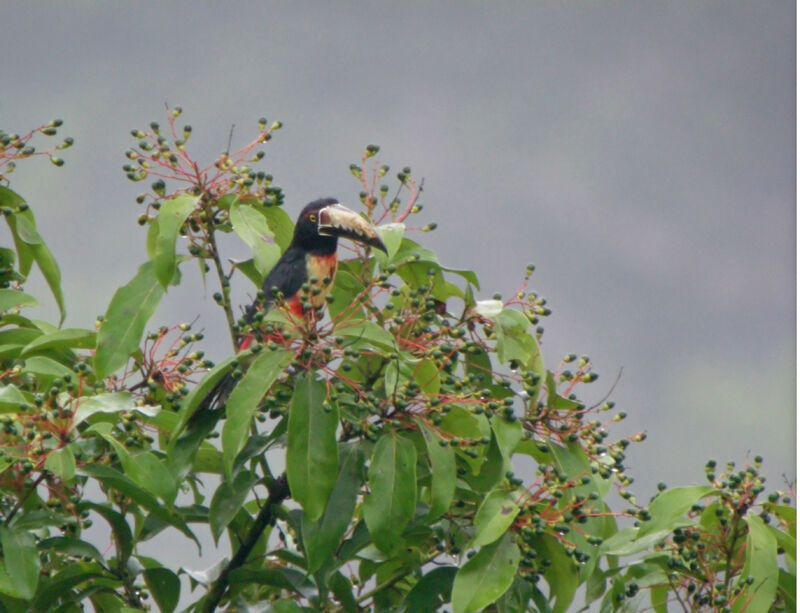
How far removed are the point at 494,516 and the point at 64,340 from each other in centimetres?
96

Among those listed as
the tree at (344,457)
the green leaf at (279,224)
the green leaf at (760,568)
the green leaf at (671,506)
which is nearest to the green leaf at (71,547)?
the tree at (344,457)

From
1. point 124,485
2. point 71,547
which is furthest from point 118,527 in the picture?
point 124,485

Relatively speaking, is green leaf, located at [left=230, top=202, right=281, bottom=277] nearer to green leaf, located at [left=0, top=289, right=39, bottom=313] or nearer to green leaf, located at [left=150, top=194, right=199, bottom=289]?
green leaf, located at [left=150, top=194, right=199, bottom=289]

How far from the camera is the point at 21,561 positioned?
2.42 meters

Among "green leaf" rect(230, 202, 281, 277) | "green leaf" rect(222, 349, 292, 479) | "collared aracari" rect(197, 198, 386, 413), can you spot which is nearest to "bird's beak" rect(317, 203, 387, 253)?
"collared aracari" rect(197, 198, 386, 413)

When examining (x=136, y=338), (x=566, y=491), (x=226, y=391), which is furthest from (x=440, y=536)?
(x=136, y=338)

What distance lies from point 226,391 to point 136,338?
228 mm

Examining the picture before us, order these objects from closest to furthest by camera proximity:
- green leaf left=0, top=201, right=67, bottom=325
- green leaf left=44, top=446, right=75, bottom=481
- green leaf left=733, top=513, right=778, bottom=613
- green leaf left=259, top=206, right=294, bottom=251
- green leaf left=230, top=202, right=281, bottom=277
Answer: green leaf left=44, top=446, right=75, bottom=481 < green leaf left=733, top=513, right=778, bottom=613 < green leaf left=230, top=202, right=281, bottom=277 < green leaf left=259, top=206, right=294, bottom=251 < green leaf left=0, top=201, right=67, bottom=325

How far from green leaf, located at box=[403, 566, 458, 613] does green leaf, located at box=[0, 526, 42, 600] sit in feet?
2.42

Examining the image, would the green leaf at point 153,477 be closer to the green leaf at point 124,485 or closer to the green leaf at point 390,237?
the green leaf at point 124,485

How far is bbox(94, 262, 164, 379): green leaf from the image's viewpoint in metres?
2.52

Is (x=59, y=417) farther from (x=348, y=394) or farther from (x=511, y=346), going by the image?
(x=511, y=346)

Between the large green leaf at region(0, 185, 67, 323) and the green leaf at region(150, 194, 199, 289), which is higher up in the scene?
the large green leaf at region(0, 185, 67, 323)

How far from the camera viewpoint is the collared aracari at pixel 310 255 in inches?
108
